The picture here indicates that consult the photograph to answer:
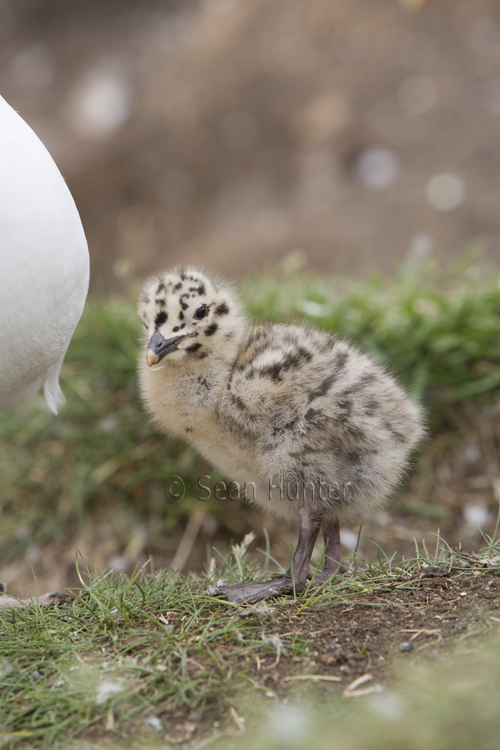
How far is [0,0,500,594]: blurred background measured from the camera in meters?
4.89

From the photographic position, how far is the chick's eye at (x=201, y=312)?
9.98 ft

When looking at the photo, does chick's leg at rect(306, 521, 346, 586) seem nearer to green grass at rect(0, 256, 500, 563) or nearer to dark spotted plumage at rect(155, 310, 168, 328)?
dark spotted plumage at rect(155, 310, 168, 328)

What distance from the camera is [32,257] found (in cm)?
274

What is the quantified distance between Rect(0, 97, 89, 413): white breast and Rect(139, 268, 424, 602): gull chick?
14.5 inches

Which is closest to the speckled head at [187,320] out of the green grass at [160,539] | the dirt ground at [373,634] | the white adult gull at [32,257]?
the white adult gull at [32,257]

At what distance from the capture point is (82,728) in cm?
212

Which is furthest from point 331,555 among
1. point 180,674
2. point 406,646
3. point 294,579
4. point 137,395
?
point 137,395

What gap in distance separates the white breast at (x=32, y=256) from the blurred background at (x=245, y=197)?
2112mm

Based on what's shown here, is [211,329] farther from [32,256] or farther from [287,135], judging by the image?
[287,135]

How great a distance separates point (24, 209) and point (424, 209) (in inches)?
276

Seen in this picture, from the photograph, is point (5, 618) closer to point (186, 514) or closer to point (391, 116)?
point (186, 514)

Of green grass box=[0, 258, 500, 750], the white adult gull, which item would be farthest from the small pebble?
the white adult gull

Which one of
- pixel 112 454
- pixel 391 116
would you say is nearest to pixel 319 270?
pixel 391 116

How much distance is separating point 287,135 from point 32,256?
8.27 metres
